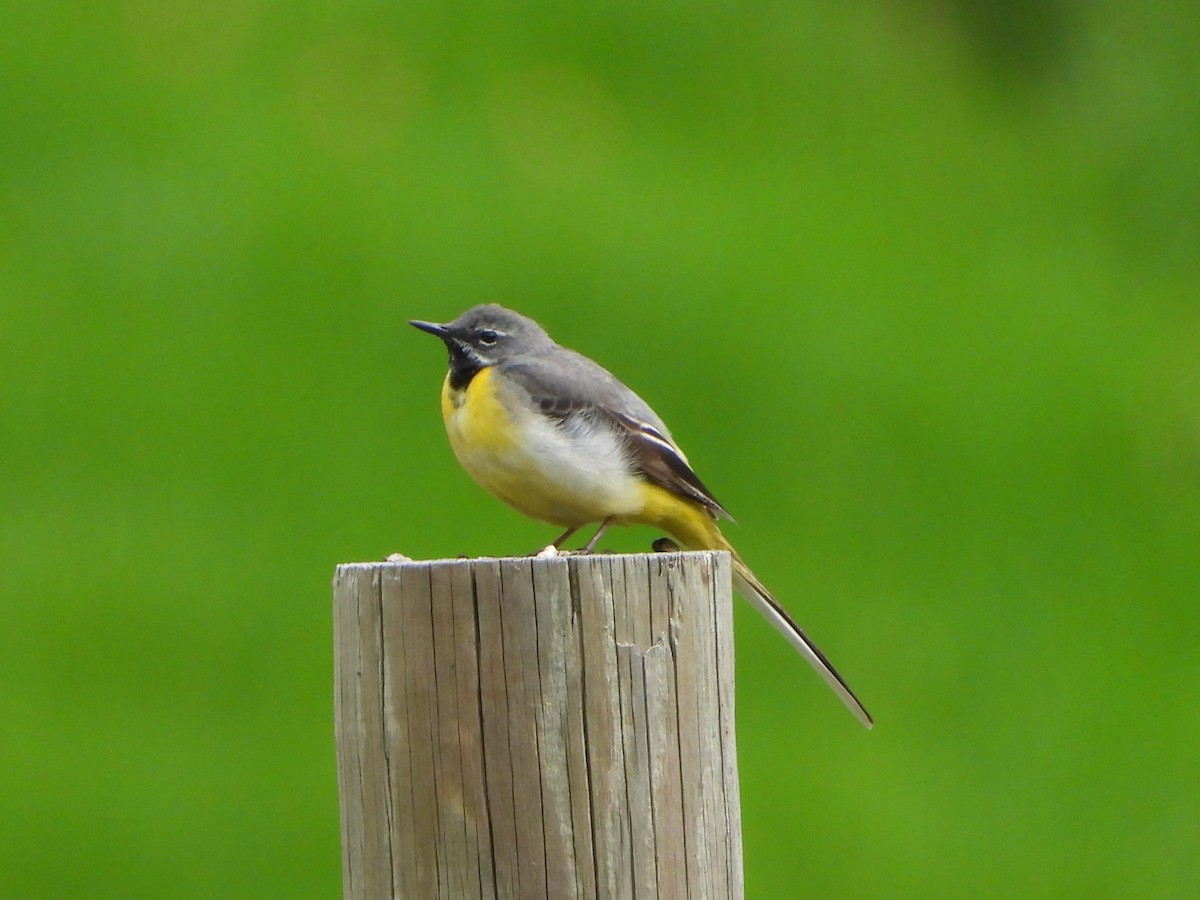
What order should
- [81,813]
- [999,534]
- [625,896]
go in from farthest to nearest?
1. [999,534]
2. [81,813]
3. [625,896]

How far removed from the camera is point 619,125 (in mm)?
14391

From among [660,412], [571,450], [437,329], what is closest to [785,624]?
[571,450]

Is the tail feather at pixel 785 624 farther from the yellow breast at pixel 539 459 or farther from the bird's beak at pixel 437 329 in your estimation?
the bird's beak at pixel 437 329

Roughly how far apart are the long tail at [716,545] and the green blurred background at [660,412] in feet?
14.5

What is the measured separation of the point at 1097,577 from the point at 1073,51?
263 inches

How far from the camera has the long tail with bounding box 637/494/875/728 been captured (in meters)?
5.68

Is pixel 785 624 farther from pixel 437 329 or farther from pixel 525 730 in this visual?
pixel 525 730

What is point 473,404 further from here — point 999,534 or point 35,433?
point 999,534

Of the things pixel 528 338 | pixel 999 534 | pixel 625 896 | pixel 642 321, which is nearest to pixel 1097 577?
pixel 999 534

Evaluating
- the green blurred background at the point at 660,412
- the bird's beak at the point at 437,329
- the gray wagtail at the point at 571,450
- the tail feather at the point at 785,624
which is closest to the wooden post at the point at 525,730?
the tail feather at the point at 785,624

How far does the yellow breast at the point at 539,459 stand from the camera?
6016 millimetres

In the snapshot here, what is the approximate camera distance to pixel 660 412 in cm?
1234

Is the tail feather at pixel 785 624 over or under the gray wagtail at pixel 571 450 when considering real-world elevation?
under

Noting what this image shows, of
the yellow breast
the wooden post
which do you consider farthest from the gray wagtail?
the wooden post
